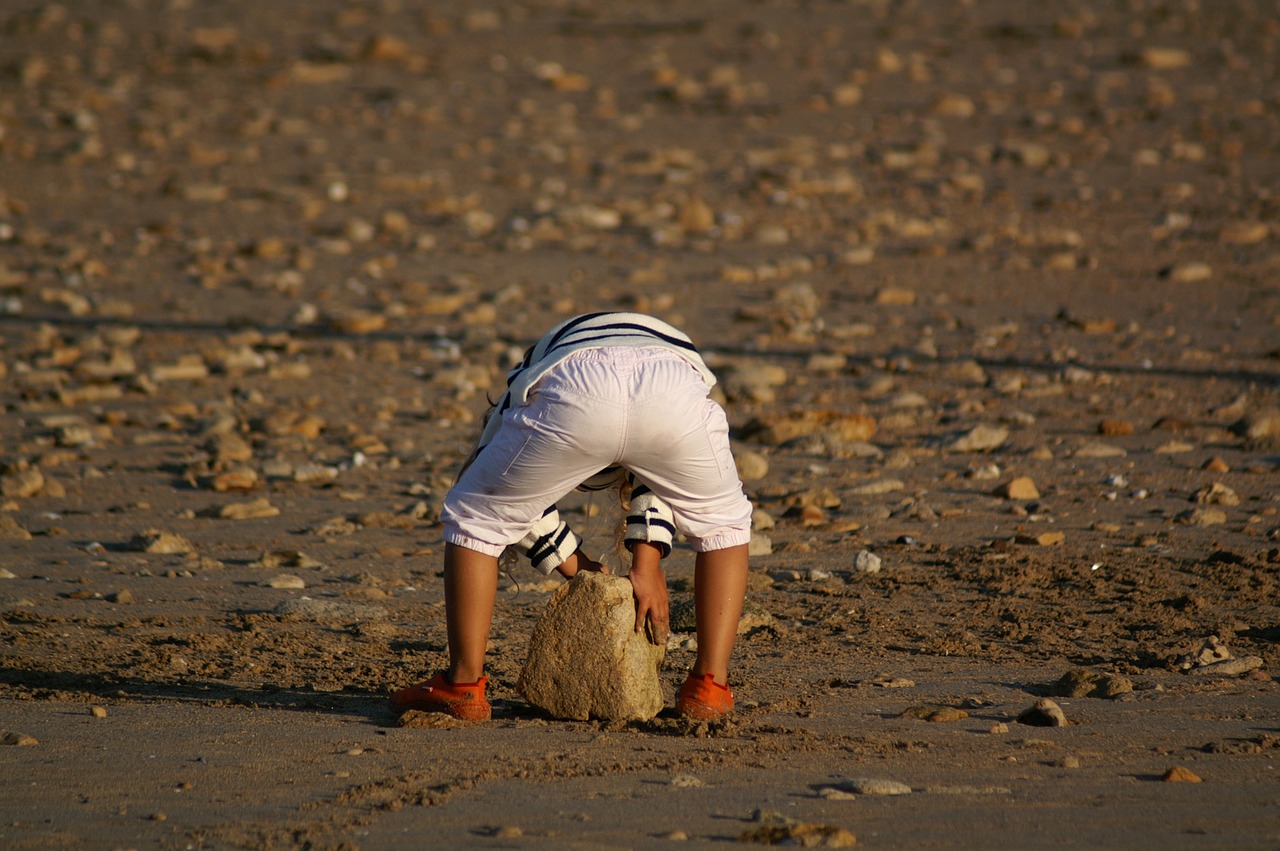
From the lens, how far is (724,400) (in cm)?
806

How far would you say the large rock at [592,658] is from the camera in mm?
4027

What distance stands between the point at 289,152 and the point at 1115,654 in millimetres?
11125

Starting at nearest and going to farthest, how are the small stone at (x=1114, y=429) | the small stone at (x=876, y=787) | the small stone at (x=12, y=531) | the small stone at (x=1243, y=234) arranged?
1. the small stone at (x=876, y=787)
2. the small stone at (x=12, y=531)
3. the small stone at (x=1114, y=429)
4. the small stone at (x=1243, y=234)

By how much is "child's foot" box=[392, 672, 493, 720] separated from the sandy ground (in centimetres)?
6

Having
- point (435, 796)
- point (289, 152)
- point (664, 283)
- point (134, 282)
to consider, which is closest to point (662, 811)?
point (435, 796)

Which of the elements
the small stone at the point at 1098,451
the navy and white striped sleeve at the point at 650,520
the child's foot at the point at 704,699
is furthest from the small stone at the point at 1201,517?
the navy and white striped sleeve at the point at 650,520

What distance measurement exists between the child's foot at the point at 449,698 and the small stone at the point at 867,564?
1.93m

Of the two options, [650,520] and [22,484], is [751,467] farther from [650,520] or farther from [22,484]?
[22,484]

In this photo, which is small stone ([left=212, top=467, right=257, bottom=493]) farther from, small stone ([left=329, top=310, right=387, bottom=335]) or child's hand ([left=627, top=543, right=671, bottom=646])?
child's hand ([left=627, top=543, right=671, bottom=646])

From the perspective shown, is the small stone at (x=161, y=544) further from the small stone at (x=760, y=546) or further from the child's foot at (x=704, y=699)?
the child's foot at (x=704, y=699)

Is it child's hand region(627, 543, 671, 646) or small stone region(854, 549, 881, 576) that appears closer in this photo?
child's hand region(627, 543, 671, 646)

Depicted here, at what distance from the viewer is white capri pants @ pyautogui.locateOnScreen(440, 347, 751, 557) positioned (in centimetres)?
367

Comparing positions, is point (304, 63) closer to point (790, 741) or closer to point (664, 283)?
point (664, 283)

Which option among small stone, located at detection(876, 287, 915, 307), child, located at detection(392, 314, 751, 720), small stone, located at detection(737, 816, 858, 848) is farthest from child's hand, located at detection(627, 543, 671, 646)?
small stone, located at detection(876, 287, 915, 307)
